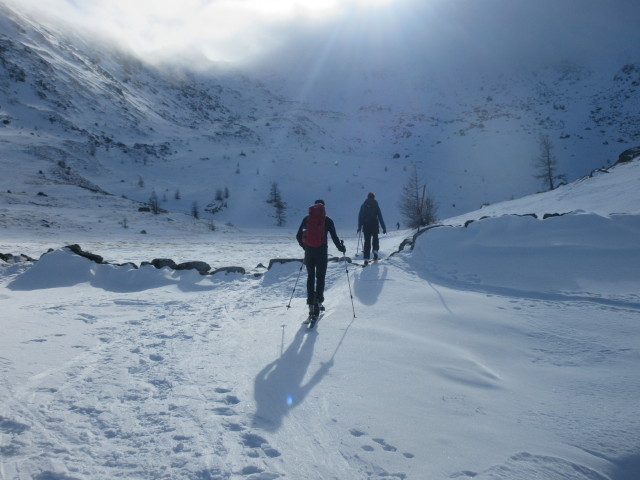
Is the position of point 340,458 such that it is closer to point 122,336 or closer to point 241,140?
point 122,336

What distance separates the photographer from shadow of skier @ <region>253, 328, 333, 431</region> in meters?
3.24

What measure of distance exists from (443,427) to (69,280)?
8873 millimetres

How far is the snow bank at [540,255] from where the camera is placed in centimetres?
668

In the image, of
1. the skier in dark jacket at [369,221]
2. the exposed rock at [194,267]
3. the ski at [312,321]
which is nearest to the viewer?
the ski at [312,321]

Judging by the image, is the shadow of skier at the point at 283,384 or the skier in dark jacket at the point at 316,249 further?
the skier in dark jacket at the point at 316,249

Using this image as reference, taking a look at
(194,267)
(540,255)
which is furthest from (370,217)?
(194,267)

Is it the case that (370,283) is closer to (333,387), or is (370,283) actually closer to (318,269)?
(318,269)

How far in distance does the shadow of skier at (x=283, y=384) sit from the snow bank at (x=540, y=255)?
427 centimetres

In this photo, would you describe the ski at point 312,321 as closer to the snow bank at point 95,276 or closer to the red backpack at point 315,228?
the red backpack at point 315,228

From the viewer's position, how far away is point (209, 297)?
779cm

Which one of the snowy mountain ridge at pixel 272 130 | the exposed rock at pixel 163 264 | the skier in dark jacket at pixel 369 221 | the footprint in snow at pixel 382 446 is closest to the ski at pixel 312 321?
the footprint in snow at pixel 382 446

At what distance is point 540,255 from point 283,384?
6.42 meters

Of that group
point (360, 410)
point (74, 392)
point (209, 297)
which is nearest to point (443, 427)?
point (360, 410)

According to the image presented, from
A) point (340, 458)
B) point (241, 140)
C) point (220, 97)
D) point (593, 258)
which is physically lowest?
point (340, 458)
